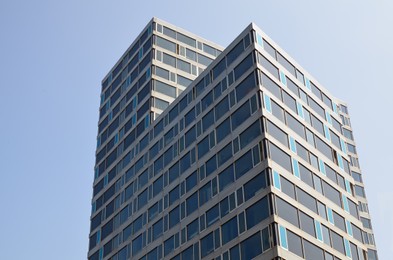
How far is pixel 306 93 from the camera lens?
7031 centimetres

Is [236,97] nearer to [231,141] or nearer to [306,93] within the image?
[231,141]

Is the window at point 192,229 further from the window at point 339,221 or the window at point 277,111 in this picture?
the window at point 339,221

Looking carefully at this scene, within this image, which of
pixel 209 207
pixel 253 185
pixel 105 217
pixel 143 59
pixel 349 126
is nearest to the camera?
pixel 253 185

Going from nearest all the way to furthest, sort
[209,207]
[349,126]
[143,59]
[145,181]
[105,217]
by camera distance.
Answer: [209,207], [145,181], [105,217], [143,59], [349,126]

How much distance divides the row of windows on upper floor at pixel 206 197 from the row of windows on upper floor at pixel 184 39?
101ft

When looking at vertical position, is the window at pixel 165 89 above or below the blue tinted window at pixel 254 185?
above

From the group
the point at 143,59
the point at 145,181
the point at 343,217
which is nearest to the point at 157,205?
the point at 145,181

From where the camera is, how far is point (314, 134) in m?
67.5

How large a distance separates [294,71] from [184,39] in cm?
2944

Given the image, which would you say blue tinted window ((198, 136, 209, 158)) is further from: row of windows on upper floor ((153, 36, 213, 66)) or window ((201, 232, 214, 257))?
row of windows on upper floor ((153, 36, 213, 66))

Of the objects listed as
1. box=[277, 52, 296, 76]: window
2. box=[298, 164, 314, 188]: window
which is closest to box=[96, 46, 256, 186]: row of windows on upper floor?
box=[277, 52, 296, 76]: window

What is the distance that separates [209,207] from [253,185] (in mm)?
7235

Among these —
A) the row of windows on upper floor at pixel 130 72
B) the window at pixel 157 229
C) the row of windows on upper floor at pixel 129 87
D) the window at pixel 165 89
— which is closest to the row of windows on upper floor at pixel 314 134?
the window at pixel 157 229

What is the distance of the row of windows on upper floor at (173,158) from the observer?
199 feet
